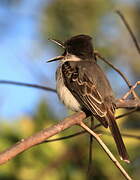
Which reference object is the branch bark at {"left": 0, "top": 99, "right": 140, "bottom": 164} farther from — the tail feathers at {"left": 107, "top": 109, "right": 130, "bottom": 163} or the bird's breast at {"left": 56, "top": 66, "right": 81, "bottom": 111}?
the bird's breast at {"left": 56, "top": 66, "right": 81, "bottom": 111}

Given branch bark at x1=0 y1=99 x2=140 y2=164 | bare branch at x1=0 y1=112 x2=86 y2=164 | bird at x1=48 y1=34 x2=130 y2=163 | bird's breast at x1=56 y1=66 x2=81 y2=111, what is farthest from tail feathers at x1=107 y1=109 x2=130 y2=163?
bare branch at x1=0 y1=112 x2=86 y2=164

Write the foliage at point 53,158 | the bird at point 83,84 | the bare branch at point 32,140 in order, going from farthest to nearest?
the foliage at point 53,158 < the bird at point 83,84 < the bare branch at point 32,140

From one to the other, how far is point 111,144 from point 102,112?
1.49ft

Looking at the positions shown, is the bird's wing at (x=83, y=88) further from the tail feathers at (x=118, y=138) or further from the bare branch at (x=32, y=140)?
the bare branch at (x=32, y=140)

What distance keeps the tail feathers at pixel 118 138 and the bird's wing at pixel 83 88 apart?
58 millimetres

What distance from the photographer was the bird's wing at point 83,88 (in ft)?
12.0

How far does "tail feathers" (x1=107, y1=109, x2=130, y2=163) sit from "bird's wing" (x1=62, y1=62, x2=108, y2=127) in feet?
0.19

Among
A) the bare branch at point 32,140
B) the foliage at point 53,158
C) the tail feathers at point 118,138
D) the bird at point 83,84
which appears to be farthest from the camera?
the foliage at point 53,158

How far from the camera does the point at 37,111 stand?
4137 mm

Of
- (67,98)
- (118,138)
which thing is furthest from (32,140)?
(67,98)

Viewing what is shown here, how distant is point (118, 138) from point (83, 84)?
0.66 metres

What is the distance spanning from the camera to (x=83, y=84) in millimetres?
3855

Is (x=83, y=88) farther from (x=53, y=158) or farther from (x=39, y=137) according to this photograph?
(x=39, y=137)

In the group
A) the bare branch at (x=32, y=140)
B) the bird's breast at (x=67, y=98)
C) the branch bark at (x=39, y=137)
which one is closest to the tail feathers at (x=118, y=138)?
the bird's breast at (x=67, y=98)
